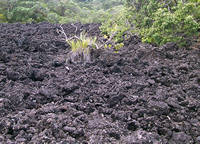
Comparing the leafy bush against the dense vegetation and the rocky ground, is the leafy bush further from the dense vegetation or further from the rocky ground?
the rocky ground

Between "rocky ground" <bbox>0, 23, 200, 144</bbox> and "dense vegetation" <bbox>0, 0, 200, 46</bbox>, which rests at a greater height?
"dense vegetation" <bbox>0, 0, 200, 46</bbox>

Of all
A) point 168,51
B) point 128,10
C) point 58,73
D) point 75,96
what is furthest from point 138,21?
point 75,96

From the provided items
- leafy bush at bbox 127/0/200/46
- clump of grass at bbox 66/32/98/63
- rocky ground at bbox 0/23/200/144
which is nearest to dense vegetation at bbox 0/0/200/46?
leafy bush at bbox 127/0/200/46

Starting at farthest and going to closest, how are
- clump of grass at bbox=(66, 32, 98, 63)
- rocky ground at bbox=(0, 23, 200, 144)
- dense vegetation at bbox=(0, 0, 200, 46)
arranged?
dense vegetation at bbox=(0, 0, 200, 46) → clump of grass at bbox=(66, 32, 98, 63) → rocky ground at bbox=(0, 23, 200, 144)

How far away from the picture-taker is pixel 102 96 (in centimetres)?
324

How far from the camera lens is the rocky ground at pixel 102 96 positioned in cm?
243

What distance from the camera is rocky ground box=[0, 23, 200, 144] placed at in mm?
2432

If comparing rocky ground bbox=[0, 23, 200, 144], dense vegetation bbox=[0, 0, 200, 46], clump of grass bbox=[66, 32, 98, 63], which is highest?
dense vegetation bbox=[0, 0, 200, 46]

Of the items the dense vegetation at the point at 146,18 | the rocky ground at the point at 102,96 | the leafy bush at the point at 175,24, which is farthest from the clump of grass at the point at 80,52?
the leafy bush at the point at 175,24

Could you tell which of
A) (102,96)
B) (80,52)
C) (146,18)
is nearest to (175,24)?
(146,18)

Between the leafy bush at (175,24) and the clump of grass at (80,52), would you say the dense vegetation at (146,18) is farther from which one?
the clump of grass at (80,52)

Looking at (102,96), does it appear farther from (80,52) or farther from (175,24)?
(175,24)

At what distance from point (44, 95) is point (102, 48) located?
6.48 feet

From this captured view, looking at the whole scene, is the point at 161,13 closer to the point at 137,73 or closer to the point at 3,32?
the point at 137,73
